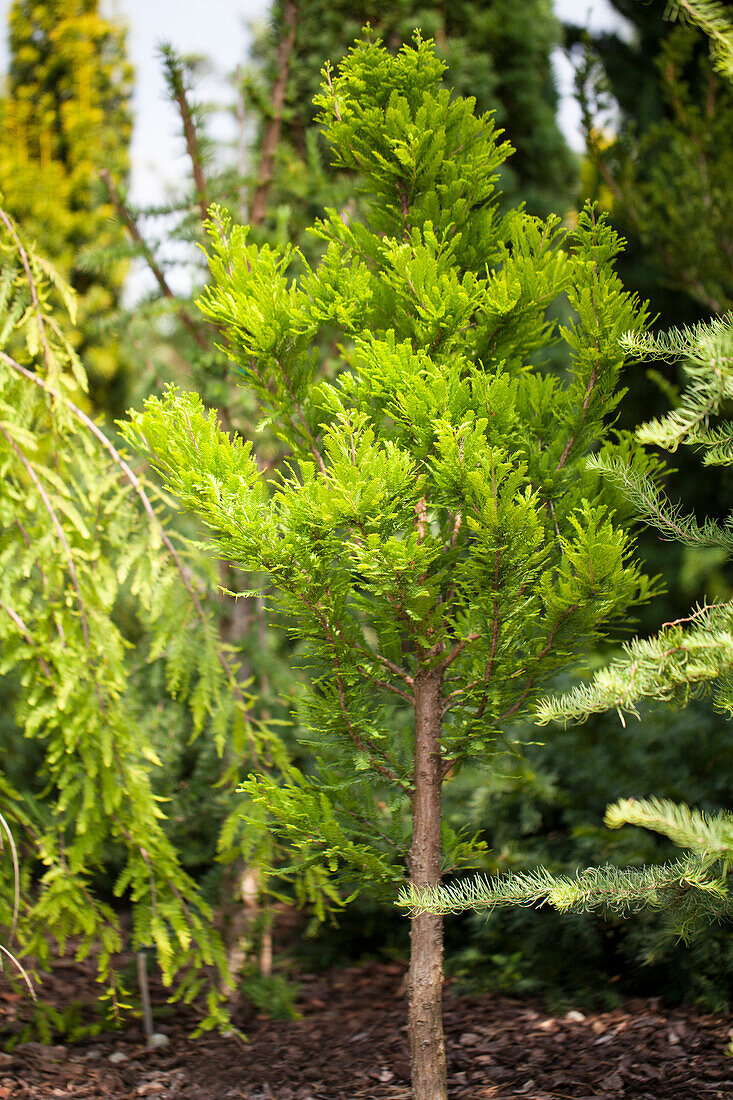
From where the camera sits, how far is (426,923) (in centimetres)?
194

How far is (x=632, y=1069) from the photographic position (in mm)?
2158

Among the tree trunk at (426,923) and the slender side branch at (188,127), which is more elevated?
the slender side branch at (188,127)

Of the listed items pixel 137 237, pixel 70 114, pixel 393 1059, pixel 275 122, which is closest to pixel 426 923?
pixel 393 1059

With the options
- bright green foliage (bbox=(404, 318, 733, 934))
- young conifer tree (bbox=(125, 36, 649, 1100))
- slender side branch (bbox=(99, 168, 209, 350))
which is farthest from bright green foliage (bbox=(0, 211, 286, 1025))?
bright green foliage (bbox=(404, 318, 733, 934))

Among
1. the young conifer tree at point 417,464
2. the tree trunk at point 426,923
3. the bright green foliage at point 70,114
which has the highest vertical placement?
the bright green foliage at point 70,114

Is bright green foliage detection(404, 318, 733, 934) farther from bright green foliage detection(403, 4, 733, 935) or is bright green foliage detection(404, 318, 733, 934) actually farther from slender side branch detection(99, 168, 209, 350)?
slender side branch detection(99, 168, 209, 350)

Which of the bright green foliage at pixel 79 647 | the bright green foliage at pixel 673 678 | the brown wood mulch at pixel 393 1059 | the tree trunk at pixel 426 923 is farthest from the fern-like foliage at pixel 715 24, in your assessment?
the brown wood mulch at pixel 393 1059

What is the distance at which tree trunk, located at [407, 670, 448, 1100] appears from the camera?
1898 millimetres


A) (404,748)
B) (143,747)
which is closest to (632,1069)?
(404,748)

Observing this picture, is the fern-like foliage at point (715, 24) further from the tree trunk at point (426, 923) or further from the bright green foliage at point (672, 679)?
the tree trunk at point (426, 923)

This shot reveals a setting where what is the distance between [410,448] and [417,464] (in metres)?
0.12

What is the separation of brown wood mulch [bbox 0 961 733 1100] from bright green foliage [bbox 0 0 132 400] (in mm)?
5067

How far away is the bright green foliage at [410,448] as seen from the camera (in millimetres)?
1573

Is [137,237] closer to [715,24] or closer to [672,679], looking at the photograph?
[715,24]
